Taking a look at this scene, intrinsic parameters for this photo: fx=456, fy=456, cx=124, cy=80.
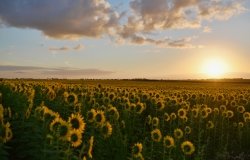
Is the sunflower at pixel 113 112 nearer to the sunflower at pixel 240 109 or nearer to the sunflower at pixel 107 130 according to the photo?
the sunflower at pixel 107 130

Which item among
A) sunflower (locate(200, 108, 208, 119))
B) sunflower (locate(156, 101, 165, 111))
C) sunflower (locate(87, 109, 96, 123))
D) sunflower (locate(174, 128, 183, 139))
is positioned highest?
sunflower (locate(87, 109, 96, 123))

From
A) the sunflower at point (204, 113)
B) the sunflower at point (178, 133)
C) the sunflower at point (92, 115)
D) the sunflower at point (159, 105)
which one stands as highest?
the sunflower at point (92, 115)

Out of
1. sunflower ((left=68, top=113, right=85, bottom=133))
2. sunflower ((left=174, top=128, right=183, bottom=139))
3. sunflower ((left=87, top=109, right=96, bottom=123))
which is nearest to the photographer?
sunflower ((left=68, top=113, right=85, bottom=133))

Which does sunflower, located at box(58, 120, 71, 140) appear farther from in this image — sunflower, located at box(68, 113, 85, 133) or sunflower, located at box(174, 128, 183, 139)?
sunflower, located at box(174, 128, 183, 139)

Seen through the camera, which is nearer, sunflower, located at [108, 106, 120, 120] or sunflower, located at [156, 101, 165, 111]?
sunflower, located at [108, 106, 120, 120]

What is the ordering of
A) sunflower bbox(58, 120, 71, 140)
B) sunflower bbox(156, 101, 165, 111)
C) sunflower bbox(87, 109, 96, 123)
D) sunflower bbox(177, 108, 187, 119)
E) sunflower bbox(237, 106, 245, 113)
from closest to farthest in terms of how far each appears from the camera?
sunflower bbox(58, 120, 71, 140) < sunflower bbox(87, 109, 96, 123) < sunflower bbox(177, 108, 187, 119) < sunflower bbox(156, 101, 165, 111) < sunflower bbox(237, 106, 245, 113)

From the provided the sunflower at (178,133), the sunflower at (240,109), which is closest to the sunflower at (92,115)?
the sunflower at (178,133)

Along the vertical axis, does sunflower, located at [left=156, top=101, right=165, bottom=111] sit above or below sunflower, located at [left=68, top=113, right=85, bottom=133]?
below

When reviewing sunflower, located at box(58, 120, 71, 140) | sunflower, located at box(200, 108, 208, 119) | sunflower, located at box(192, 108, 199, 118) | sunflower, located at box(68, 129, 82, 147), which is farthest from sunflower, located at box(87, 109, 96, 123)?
sunflower, located at box(200, 108, 208, 119)

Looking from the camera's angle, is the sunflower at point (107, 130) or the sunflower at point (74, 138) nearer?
the sunflower at point (74, 138)

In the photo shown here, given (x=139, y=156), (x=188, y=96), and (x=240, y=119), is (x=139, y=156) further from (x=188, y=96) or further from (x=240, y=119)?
(x=188, y=96)

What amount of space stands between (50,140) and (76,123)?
24.7 inches

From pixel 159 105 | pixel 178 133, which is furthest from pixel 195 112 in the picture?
pixel 178 133

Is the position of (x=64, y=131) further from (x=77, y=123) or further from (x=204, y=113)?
(x=204, y=113)
